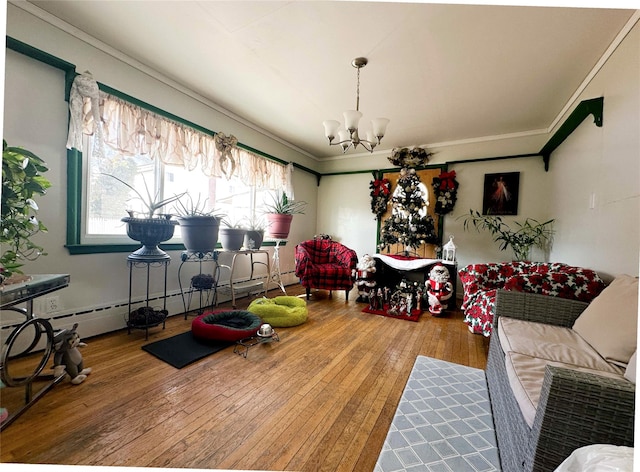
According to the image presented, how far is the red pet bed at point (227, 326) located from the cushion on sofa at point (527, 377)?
5.63ft

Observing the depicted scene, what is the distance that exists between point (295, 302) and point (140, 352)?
1.41 metres

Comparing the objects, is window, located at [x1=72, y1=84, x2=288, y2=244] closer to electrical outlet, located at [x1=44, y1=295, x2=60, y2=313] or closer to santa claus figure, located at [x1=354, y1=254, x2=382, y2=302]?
electrical outlet, located at [x1=44, y1=295, x2=60, y2=313]

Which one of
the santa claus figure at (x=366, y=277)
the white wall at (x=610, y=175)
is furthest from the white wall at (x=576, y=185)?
the santa claus figure at (x=366, y=277)

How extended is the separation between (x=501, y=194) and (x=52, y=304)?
4.84 m

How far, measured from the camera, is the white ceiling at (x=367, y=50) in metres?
1.59

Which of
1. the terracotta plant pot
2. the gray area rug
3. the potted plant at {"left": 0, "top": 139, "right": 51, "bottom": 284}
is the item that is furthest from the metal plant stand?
the gray area rug

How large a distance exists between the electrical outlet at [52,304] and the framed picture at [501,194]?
15.2 ft

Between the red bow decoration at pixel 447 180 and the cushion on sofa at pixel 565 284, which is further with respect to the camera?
the red bow decoration at pixel 447 180

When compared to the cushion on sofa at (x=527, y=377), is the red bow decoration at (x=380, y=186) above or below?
above

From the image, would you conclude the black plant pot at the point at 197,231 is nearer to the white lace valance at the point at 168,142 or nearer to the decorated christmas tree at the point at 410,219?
the white lace valance at the point at 168,142

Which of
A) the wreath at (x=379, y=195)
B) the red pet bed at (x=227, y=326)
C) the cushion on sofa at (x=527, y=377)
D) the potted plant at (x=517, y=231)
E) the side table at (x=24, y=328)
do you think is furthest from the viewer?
the wreath at (x=379, y=195)

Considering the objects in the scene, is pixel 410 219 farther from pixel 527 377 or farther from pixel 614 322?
pixel 527 377

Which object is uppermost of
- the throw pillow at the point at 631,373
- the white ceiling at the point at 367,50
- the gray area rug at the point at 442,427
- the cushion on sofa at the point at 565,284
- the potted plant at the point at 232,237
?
the white ceiling at the point at 367,50

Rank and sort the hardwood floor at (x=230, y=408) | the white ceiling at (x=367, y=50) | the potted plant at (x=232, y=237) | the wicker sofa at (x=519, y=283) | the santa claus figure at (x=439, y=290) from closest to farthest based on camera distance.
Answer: the hardwood floor at (x=230, y=408)
the white ceiling at (x=367, y=50)
the wicker sofa at (x=519, y=283)
the potted plant at (x=232, y=237)
the santa claus figure at (x=439, y=290)
